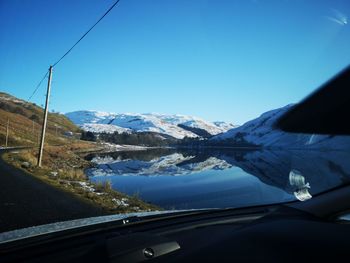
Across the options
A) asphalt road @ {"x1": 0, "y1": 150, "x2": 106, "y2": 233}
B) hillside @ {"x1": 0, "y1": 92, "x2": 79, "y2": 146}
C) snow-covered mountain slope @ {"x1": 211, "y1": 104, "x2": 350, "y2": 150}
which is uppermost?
hillside @ {"x1": 0, "y1": 92, "x2": 79, "y2": 146}

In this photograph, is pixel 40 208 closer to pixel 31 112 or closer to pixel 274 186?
pixel 274 186

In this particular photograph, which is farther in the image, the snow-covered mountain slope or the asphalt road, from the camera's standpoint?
the asphalt road

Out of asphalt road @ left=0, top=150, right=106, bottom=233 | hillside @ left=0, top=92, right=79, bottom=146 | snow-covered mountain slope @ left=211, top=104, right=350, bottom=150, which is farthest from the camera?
hillside @ left=0, top=92, right=79, bottom=146

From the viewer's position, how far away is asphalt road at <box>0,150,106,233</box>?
9250mm

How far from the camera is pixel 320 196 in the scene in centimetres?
362

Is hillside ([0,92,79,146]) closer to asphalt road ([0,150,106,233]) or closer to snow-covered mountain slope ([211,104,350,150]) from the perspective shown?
asphalt road ([0,150,106,233])

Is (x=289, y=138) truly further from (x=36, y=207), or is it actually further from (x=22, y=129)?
(x=22, y=129)

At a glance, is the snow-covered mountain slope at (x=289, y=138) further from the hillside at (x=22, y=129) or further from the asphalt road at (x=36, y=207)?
the hillside at (x=22, y=129)

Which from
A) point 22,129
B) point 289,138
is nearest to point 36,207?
point 289,138

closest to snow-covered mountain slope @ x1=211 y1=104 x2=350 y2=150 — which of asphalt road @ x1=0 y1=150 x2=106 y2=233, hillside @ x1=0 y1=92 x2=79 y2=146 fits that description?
asphalt road @ x1=0 y1=150 x2=106 y2=233

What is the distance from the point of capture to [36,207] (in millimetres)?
11125

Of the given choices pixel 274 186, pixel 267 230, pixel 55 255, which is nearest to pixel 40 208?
pixel 274 186

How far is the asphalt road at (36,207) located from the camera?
9250mm

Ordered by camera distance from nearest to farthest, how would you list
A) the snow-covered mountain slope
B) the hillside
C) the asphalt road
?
the snow-covered mountain slope, the asphalt road, the hillside
